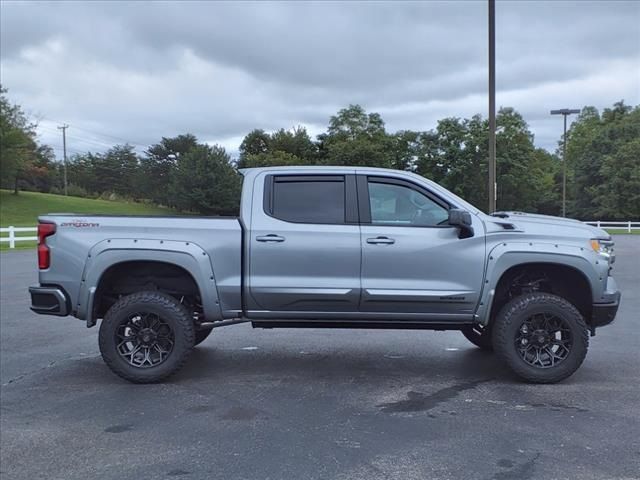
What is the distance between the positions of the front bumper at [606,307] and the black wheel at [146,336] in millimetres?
3796

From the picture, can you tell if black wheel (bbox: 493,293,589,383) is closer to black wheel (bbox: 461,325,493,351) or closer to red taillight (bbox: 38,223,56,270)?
black wheel (bbox: 461,325,493,351)

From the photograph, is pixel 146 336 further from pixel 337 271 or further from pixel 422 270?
pixel 422 270

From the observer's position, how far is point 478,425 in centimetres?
434

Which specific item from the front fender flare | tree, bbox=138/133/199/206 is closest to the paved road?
the front fender flare

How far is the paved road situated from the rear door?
0.79 m

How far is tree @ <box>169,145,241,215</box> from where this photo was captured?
28683 millimetres

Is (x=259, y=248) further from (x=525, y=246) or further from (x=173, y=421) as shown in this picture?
(x=525, y=246)

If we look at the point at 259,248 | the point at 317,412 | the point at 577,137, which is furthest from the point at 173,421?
the point at 577,137

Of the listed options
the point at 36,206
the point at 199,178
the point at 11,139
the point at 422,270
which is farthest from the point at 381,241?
the point at 36,206

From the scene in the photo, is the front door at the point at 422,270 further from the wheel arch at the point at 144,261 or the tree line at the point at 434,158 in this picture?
the tree line at the point at 434,158

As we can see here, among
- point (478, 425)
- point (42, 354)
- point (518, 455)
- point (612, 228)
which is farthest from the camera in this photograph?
point (612, 228)

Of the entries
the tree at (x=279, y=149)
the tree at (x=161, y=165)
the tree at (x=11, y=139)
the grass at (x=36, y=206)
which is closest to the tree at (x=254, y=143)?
the tree at (x=279, y=149)

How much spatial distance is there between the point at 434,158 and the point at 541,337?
1833 inches

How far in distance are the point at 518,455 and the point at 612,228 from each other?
43.6 m
